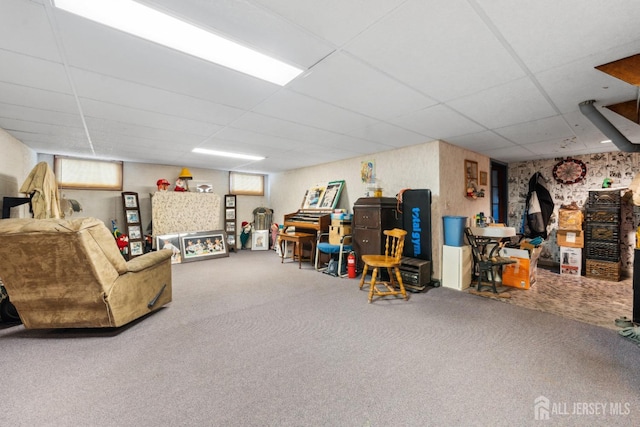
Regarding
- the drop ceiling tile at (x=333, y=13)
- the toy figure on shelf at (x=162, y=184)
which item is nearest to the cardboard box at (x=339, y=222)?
the drop ceiling tile at (x=333, y=13)

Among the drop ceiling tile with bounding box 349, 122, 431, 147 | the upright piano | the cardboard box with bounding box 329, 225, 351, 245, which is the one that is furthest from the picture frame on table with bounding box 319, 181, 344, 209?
the drop ceiling tile with bounding box 349, 122, 431, 147

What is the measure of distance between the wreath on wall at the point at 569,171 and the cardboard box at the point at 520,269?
8.29 ft

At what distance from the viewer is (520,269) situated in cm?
420

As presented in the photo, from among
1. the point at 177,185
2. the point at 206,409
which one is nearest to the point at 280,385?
the point at 206,409

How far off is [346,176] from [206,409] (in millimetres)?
5093

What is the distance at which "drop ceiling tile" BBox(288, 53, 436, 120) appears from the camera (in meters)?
2.15

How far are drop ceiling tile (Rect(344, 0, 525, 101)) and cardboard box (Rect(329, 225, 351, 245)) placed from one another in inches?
124

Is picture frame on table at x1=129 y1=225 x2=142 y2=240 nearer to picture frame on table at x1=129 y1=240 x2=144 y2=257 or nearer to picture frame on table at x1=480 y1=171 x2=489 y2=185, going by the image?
picture frame on table at x1=129 y1=240 x2=144 y2=257

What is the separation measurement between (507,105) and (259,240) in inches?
268

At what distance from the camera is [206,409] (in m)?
1.66

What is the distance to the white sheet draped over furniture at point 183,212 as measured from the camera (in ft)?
21.3

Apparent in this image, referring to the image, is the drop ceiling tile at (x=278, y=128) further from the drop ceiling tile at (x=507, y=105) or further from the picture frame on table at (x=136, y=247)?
the picture frame on table at (x=136, y=247)

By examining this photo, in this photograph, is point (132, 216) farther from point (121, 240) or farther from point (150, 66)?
point (150, 66)

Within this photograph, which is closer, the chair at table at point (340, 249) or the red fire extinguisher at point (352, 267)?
the red fire extinguisher at point (352, 267)
